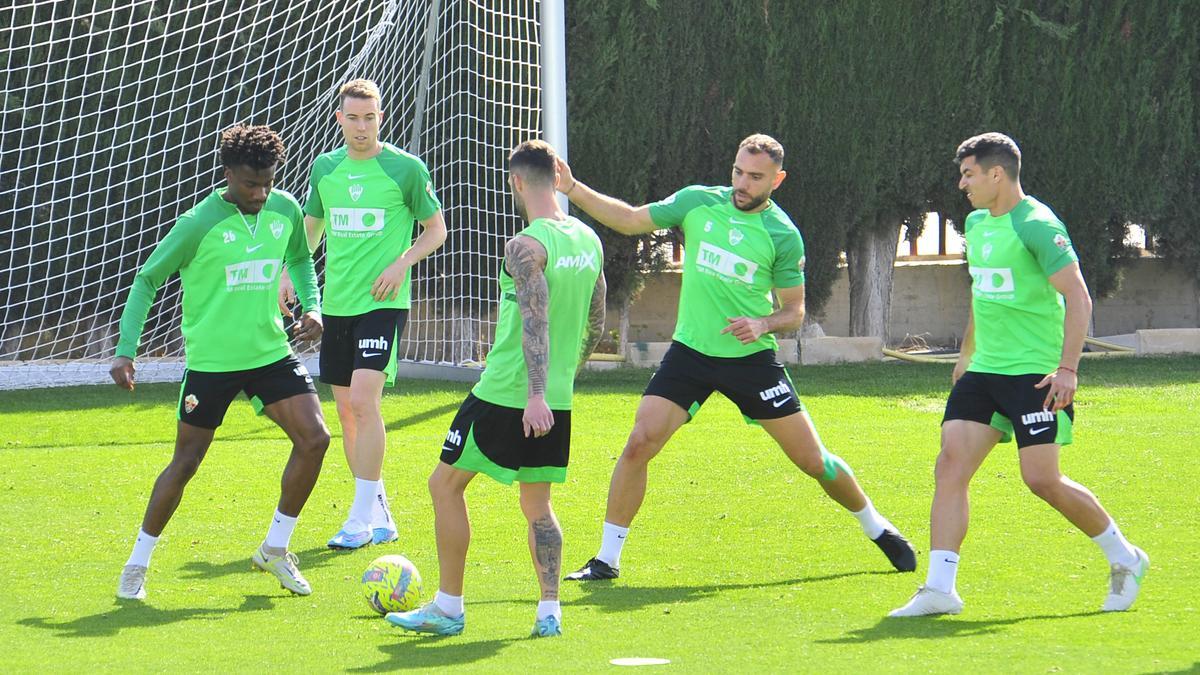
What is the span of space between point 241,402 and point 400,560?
7235 mm

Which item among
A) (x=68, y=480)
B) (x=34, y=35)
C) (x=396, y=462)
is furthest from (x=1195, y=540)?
(x=34, y=35)

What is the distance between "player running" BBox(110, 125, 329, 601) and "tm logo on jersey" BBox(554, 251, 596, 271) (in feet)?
5.49

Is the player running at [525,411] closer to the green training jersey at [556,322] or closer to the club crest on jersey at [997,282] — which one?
the green training jersey at [556,322]

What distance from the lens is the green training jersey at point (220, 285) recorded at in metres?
6.41

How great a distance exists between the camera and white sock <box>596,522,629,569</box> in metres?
6.79

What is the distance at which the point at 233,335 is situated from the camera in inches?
257

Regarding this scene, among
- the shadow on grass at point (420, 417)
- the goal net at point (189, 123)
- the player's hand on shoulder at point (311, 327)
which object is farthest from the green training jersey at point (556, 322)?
the goal net at point (189, 123)

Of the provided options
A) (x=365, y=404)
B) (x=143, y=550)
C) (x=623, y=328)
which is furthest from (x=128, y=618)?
(x=623, y=328)

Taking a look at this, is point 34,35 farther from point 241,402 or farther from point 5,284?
point 241,402

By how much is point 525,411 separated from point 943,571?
1.76 meters

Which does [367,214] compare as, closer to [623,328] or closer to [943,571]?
[943,571]

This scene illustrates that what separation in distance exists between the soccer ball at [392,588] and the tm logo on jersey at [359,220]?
2328 mm

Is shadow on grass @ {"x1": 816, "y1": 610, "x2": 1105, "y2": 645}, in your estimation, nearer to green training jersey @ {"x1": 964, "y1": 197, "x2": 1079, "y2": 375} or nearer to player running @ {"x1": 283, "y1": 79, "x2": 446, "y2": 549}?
green training jersey @ {"x1": 964, "y1": 197, "x2": 1079, "y2": 375}

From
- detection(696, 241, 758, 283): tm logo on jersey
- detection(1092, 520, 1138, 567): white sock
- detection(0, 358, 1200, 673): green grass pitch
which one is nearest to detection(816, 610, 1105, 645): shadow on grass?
detection(0, 358, 1200, 673): green grass pitch
